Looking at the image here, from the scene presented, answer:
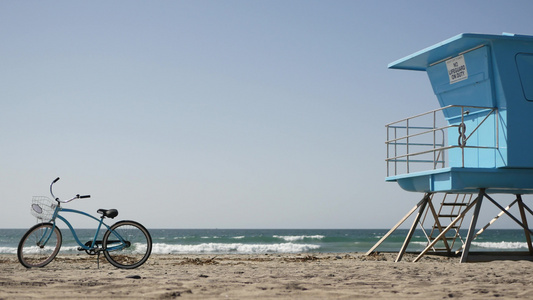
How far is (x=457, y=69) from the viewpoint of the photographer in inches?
448

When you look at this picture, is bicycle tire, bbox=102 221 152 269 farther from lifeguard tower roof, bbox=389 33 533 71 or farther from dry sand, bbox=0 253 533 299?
lifeguard tower roof, bbox=389 33 533 71

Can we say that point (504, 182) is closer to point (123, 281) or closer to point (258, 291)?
point (258, 291)

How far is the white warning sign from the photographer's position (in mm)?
11164

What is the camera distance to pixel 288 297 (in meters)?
5.72

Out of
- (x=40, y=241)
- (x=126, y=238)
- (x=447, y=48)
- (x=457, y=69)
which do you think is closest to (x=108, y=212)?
(x=126, y=238)

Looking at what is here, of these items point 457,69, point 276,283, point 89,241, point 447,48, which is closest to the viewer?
point 276,283

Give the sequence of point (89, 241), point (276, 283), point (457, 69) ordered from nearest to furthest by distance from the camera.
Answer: point (276, 283) → point (89, 241) → point (457, 69)

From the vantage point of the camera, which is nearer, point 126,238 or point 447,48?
point 126,238

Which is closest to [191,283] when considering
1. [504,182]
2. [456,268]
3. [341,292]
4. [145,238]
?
[341,292]

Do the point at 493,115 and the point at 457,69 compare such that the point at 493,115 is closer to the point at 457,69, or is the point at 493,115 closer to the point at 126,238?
the point at 457,69

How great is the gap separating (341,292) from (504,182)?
586 centimetres

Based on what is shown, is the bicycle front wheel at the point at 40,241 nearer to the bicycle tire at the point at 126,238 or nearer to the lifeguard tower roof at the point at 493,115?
the bicycle tire at the point at 126,238

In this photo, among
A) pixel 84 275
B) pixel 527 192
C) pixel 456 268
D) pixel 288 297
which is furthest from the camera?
pixel 527 192

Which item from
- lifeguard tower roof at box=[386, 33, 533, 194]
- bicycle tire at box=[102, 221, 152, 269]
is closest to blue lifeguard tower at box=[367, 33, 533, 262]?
lifeguard tower roof at box=[386, 33, 533, 194]
